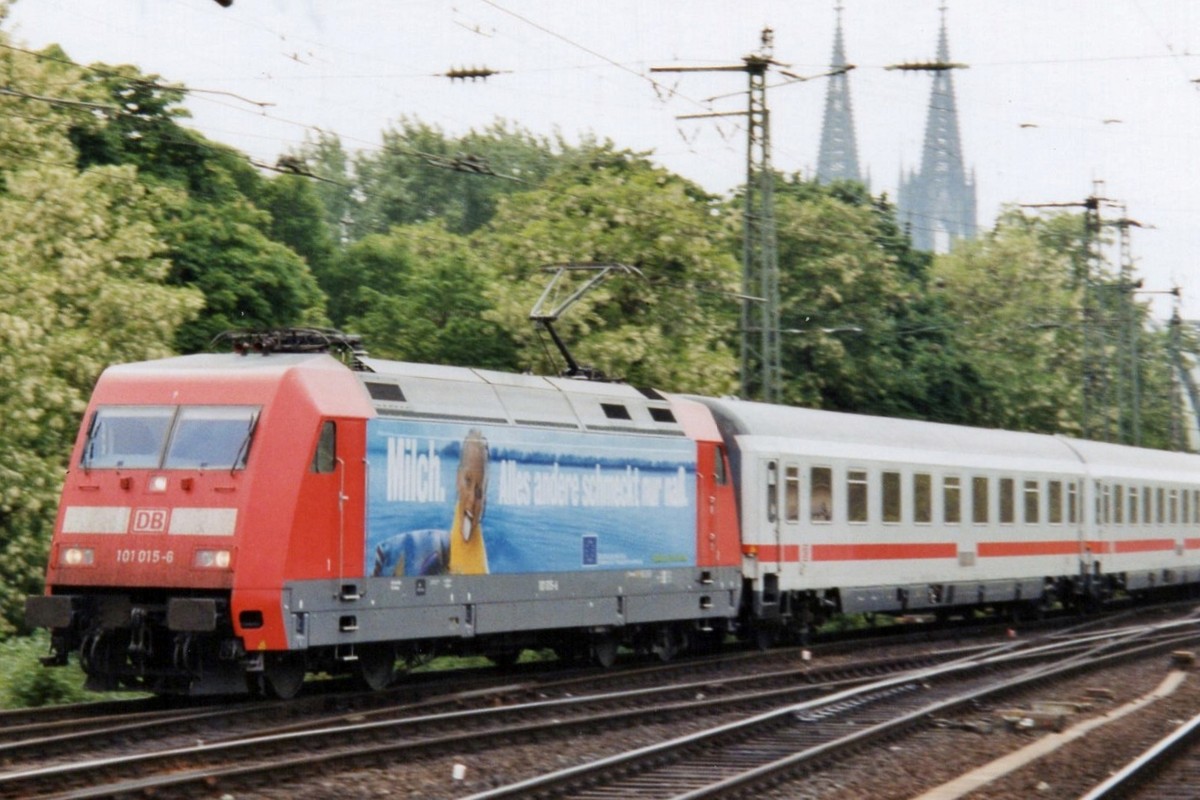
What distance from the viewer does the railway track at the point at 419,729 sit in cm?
1219

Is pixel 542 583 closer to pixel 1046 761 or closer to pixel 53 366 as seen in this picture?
pixel 1046 761

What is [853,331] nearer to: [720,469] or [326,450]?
[720,469]

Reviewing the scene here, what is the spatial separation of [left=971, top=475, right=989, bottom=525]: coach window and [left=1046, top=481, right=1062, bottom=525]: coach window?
10.1 ft

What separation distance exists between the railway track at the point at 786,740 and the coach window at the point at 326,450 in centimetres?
413

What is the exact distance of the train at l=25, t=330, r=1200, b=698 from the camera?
16422 millimetres

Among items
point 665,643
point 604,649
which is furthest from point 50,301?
point 604,649

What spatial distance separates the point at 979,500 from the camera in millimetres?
31125

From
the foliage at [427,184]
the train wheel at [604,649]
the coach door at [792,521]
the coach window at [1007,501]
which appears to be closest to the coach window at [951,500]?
the coach window at [1007,501]

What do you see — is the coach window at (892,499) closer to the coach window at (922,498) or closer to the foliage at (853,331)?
the coach window at (922,498)

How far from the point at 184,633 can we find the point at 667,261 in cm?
2728

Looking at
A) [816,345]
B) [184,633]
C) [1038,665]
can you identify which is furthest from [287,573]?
[816,345]

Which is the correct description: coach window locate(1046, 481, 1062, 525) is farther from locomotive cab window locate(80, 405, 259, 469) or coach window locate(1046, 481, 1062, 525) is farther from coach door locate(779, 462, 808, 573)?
locomotive cab window locate(80, 405, 259, 469)

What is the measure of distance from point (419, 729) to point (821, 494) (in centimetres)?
1179

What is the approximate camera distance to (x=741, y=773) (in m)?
13.6
